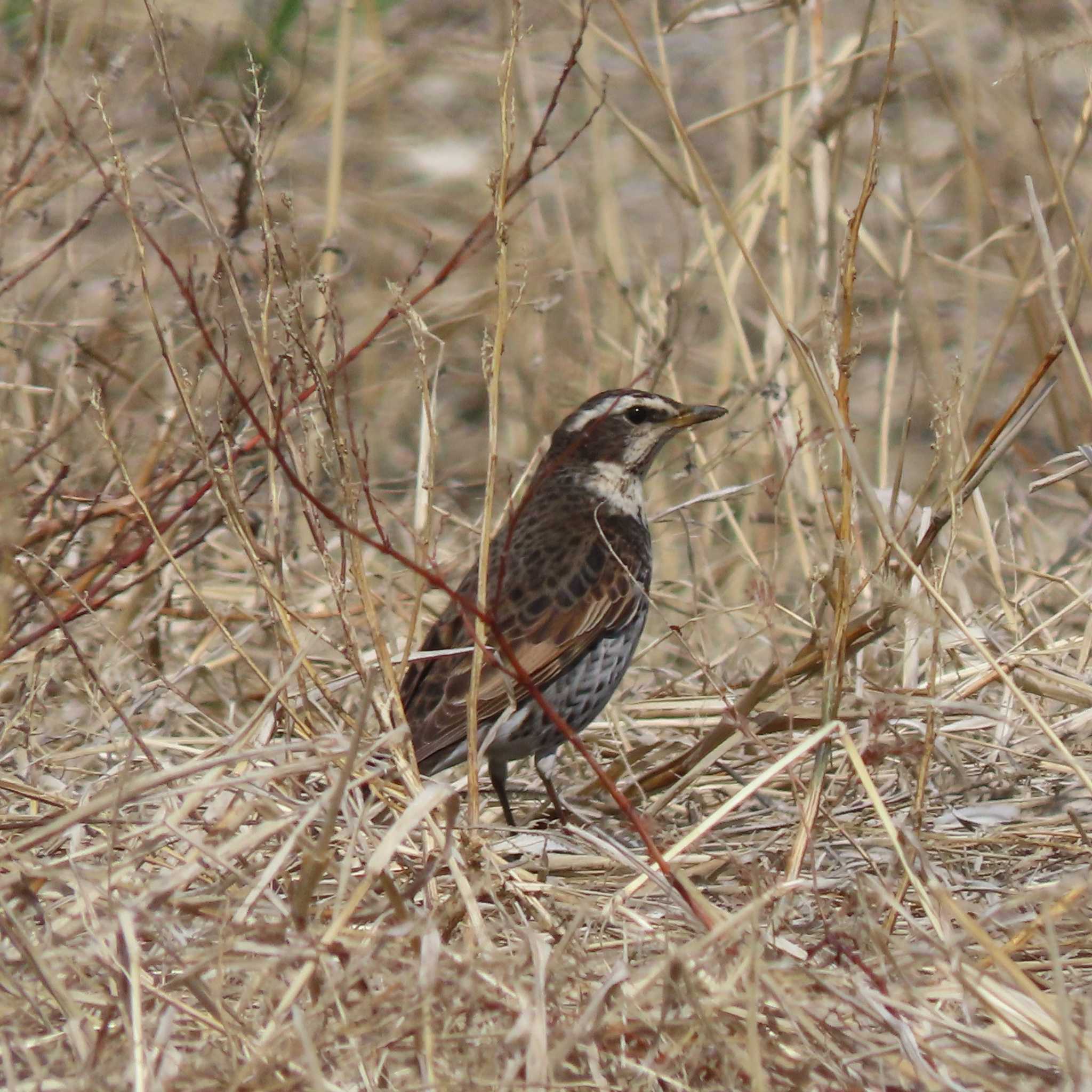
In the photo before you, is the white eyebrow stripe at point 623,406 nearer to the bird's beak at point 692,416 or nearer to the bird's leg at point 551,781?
the bird's beak at point 692,416

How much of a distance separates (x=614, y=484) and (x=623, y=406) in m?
0.27

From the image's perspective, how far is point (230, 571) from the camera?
6.16 meters

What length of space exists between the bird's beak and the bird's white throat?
9.0 inches

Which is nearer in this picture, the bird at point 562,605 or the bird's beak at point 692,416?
the bird at point 562,605

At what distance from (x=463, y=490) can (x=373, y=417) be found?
1.42m

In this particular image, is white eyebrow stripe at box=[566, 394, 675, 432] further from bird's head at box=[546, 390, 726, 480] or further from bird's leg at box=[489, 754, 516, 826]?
bird's leg at box=[489, 754, 516, 826]

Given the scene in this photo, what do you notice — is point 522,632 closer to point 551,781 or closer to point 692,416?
point 551,781

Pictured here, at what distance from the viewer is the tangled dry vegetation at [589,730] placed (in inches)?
114

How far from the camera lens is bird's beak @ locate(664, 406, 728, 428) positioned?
545cm

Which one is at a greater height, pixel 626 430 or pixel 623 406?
pixel 623 406

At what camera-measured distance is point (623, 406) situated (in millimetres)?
5578

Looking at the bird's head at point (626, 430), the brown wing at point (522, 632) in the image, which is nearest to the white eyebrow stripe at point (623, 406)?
the bird's head at point (626, 430)

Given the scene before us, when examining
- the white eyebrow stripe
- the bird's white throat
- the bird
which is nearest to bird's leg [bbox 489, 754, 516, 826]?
the bird

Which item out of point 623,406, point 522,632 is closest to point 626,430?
point 623,406
